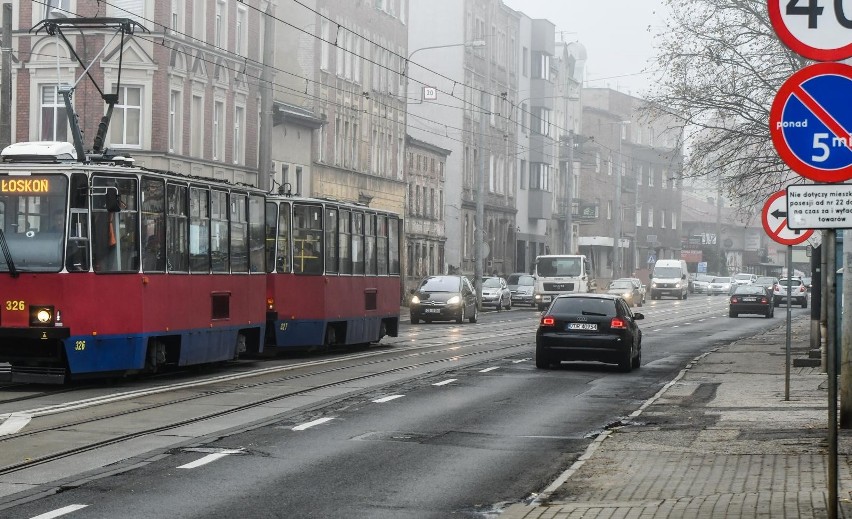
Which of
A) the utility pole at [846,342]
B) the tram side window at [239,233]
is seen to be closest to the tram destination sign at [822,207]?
the utility pole at [846,342]

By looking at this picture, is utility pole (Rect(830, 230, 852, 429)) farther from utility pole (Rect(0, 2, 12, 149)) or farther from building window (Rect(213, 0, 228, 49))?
building window (Rect(213, 0, 228, 49))

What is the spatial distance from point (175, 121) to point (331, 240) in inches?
837

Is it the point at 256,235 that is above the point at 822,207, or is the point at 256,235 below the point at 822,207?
above

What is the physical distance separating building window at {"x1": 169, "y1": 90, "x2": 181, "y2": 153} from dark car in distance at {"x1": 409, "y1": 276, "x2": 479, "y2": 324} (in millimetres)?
9464

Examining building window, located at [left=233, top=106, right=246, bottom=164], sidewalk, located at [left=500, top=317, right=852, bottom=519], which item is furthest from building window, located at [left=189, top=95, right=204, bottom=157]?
sidewalk, located at [left=500, top=317, right=852, bottom=519]

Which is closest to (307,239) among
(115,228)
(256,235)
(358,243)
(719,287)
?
(358,243)

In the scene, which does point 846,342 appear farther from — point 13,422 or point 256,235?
point 256,235

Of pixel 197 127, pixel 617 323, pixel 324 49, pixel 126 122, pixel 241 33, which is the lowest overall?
pixel 617 323

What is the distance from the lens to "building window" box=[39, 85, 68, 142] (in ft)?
161

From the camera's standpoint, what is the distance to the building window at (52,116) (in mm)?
49031

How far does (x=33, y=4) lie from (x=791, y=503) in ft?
141

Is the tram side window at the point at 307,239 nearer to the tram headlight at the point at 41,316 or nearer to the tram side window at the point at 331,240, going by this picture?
the tram side window at the point at 331,240

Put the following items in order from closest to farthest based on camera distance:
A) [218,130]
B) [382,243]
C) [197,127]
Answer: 1. [382,243]
2. [197,127]
3. [218,130]

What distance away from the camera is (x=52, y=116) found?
49.5m
